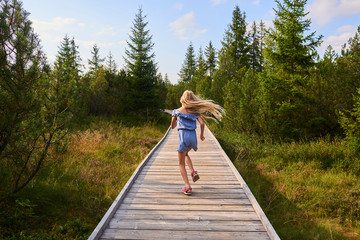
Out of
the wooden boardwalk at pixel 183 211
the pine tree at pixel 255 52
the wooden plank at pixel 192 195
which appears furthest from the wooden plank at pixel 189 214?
the pine tree at pixel 255 52

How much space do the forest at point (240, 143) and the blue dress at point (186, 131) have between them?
2.42 metres

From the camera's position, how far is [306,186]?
23.5 ft

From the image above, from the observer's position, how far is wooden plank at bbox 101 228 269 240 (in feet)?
10.7

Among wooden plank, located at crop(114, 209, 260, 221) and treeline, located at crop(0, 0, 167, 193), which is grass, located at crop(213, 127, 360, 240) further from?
treeline, located at crop(0, 0, 167, 193)

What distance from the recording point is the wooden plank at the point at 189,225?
3482 millimetres

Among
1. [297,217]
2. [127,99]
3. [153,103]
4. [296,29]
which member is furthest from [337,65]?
[127,99]

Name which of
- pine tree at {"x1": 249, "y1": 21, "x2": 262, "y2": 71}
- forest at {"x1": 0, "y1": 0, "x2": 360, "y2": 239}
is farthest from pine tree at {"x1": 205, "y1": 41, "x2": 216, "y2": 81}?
forest at {"x1": 0, "y1": 0, "x2": 360, "y2": 239}

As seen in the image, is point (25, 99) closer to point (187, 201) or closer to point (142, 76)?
point (187, 201)

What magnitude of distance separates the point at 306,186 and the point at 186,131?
492cm

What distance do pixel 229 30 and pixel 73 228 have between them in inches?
1429

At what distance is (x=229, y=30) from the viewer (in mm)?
35219

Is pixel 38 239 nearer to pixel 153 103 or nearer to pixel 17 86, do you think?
pixel 17 86

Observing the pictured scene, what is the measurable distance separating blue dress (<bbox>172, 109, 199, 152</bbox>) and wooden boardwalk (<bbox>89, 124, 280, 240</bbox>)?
106 centimetres

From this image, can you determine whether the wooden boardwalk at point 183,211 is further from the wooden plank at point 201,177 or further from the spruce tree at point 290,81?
the spruce tree at point 290,81
